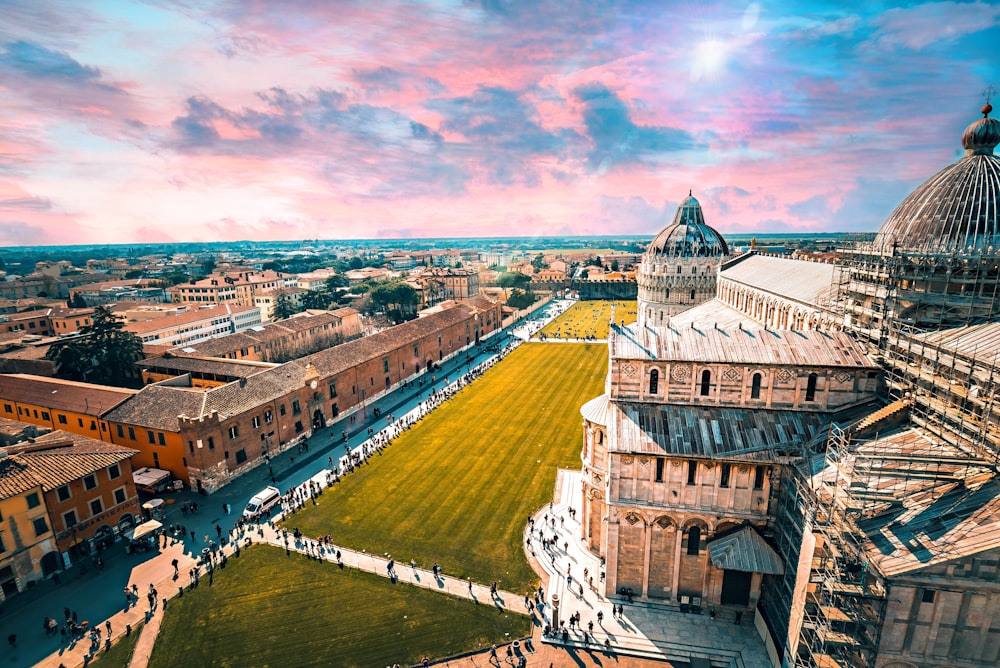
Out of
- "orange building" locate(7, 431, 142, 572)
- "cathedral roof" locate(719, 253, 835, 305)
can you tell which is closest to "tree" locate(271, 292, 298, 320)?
"orange building" locate(7, 431, 142, 572)

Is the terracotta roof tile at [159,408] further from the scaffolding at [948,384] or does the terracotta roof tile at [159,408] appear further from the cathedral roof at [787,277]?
the cathedral roof at [787,277]

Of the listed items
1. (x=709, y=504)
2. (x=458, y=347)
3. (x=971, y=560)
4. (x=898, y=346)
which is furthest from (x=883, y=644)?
(x=458, y=347)

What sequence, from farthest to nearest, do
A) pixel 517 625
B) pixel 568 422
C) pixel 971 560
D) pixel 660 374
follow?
pixel 568 422 < pixel 660 374 < pixel 517 625 < pixel 971 560

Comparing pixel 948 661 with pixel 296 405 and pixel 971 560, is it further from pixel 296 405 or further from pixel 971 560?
pixel 296 405

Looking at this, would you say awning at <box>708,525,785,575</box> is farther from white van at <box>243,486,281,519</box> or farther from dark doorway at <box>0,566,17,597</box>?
dark doorway at <box>0,566,17,597</box>

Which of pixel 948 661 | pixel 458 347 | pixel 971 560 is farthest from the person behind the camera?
pixel 458 347

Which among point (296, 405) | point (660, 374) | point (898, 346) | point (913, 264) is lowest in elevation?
point (296, 405)

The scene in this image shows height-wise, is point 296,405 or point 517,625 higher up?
point 296,405
